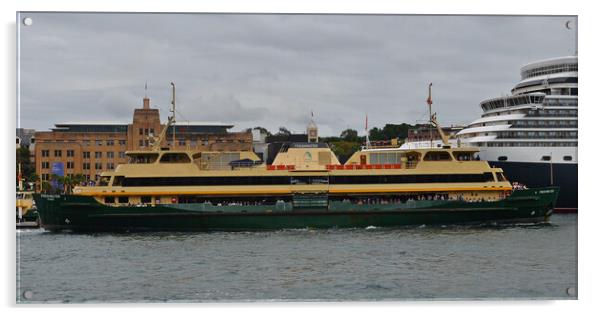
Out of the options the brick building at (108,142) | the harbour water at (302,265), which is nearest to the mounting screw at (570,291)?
the harbour water at (302,265)

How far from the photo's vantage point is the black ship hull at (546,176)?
26.4 m

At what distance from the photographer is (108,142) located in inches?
1575

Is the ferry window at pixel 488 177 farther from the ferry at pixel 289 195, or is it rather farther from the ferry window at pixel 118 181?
the ferry window at pixel 118 181

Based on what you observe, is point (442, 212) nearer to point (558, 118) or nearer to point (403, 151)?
point (403, 151)

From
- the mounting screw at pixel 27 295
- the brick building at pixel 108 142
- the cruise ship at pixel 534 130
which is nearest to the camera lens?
the mounting screw at pixel 27 295

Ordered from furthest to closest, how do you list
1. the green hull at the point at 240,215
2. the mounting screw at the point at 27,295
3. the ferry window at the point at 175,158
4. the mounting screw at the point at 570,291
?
the ferry window at the point at 175,158
the green hull at the point at 240,215
the mounting screw at the point at 570,291
the mounting screw at the point at 27,295

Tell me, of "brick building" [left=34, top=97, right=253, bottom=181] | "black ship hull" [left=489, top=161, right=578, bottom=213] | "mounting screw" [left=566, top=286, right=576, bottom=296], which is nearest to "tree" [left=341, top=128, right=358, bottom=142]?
"brick building" [left=34, top=97, right=253, bottom=181]

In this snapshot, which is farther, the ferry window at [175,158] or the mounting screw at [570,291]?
the ferry window at [175,158]

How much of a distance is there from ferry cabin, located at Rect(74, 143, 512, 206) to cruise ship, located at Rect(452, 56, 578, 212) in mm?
4312

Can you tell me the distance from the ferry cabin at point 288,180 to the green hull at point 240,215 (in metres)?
0.50

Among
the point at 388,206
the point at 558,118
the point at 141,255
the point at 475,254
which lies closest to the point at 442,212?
the point at 388,206

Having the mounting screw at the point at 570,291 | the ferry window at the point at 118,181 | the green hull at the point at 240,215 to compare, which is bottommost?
the mounting screw at the point at 570,291

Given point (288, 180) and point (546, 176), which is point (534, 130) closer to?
point (546, 176)

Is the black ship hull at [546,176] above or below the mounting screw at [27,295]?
above
